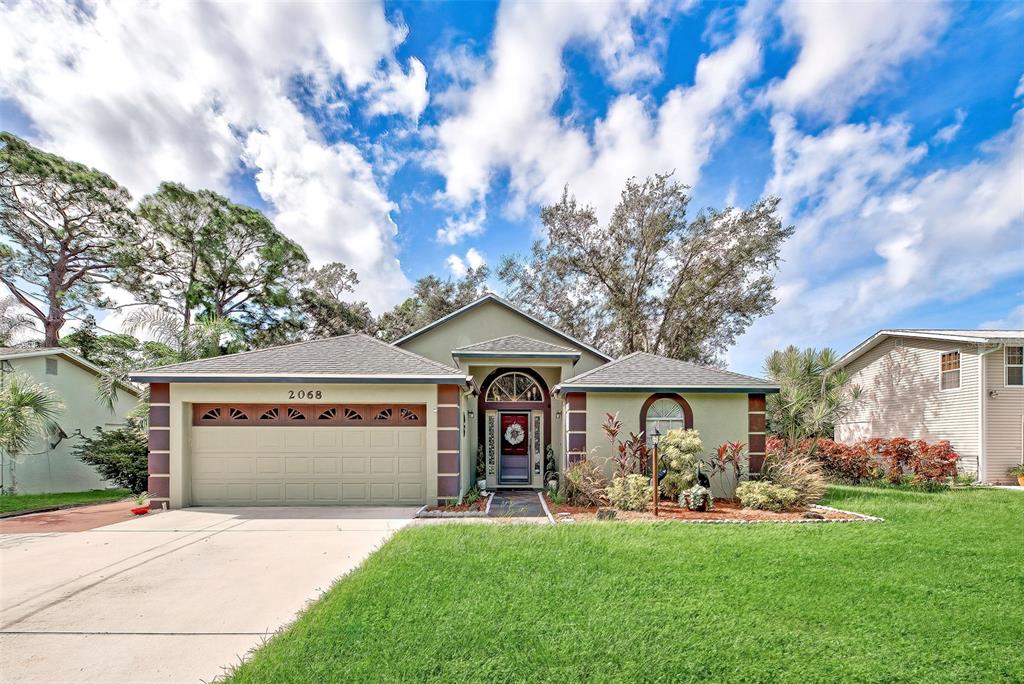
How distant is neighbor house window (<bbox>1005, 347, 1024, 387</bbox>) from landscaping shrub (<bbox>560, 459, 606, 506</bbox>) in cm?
1467

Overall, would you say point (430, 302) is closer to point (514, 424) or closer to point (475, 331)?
point (475, 331)

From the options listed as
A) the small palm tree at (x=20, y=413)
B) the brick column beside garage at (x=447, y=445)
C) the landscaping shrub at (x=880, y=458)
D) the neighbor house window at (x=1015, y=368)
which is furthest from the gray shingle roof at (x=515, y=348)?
the neighbor house window at (x=1015, y=368)

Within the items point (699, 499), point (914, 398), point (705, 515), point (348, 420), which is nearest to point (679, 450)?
point (699, 499)

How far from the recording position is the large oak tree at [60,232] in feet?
63.2

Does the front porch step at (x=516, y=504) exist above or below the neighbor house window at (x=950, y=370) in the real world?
below

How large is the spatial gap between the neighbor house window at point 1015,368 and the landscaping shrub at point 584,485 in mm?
14666

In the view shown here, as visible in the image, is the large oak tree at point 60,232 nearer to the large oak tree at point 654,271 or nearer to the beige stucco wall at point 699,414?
the large oak tree at point 654,271

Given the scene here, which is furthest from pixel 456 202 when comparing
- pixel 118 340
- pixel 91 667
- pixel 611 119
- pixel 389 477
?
pixel 91 667

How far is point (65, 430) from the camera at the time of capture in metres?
13.9

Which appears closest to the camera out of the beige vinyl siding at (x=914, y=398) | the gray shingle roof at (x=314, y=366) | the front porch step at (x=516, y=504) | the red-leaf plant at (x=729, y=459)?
the front porch step at (x=516, y=504)

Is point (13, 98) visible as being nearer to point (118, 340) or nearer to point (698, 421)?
point (118, 340)

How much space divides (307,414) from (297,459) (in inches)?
39.5

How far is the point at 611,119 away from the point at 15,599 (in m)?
19.9

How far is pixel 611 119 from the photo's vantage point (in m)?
17.6
